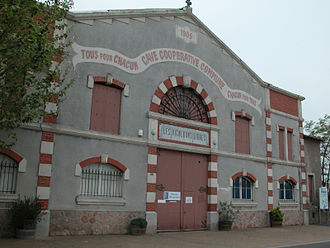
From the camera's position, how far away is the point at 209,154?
51.5 ft

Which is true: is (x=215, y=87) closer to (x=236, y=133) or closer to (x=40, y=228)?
(x=236, y=133)

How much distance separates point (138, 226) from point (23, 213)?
4.08m

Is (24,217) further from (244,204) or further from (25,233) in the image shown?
(244,204)

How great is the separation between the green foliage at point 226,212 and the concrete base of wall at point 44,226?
25.1 ft

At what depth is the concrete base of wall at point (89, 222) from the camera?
1120cm

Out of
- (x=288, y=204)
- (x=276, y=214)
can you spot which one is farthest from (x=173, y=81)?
(x=288, y=204)

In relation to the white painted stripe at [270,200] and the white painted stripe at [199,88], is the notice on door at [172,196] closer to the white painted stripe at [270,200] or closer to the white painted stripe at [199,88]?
the white painted stripe at [199,88]

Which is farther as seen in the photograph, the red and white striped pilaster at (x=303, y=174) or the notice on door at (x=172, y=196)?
the red and white striped pilaster at (x=303, y=174)

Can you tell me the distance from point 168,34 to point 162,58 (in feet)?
4.25

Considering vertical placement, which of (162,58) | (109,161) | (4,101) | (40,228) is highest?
(162,58)

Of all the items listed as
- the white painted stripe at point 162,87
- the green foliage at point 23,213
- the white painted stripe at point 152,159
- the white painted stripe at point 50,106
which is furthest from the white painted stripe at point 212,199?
the white painted stripe at point 50,106

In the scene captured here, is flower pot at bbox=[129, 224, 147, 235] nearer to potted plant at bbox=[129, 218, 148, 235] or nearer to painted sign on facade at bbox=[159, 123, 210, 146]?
potted plant at bbox=[129, 218, 148, 235]

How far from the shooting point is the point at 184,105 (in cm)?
1553

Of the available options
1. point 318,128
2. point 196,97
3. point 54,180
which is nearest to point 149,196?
point 54,180
